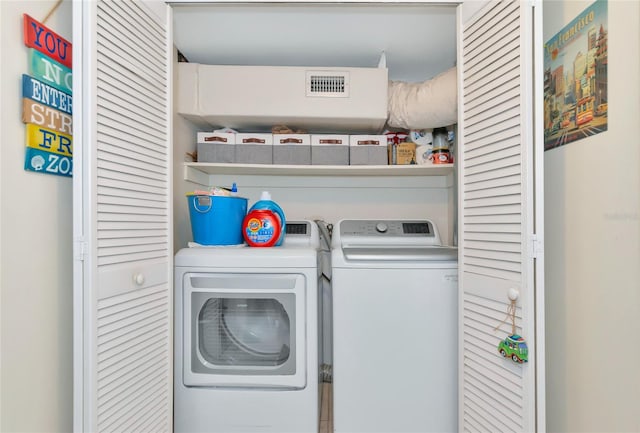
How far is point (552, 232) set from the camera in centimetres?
147

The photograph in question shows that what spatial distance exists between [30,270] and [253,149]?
1289 mm

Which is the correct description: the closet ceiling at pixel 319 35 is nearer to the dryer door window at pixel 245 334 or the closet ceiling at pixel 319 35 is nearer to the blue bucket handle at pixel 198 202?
the blue bucket handle at pixel 198 202

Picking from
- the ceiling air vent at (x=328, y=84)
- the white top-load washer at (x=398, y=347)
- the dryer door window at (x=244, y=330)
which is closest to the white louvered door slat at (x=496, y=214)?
the white top-load washer at (x=398, y=347)

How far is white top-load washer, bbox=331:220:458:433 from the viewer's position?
176cm

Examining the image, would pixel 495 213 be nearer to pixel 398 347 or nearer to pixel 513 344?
pixel 513 344

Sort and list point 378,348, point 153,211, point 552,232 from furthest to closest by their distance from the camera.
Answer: point 378,348
point 153,211
point 552,232

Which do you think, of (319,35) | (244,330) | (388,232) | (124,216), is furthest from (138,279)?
(319,35)

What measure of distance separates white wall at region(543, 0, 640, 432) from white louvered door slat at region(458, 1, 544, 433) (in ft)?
0.63

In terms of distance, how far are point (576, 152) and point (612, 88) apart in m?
0.25

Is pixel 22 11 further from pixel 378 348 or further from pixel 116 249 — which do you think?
pixel 378 348

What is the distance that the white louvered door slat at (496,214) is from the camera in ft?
4.17

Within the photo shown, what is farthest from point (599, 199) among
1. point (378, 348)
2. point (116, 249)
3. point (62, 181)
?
point (62, 181)

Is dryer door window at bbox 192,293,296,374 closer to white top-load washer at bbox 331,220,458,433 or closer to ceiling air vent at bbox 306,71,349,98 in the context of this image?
white top-load washer at bbox 331,220,458,433

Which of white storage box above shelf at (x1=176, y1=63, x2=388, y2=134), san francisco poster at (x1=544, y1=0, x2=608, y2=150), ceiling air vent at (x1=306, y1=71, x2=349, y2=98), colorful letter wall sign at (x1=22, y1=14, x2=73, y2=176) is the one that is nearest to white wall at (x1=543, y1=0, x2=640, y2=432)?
san francisco poster at (x1=544, y1=0, x2=608, y2=150)
